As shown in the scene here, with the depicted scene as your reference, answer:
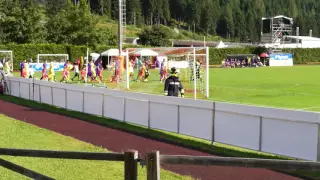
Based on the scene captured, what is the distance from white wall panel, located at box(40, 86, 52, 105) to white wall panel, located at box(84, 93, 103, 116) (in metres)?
3.91

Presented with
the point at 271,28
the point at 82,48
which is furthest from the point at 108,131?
the point at 271,28

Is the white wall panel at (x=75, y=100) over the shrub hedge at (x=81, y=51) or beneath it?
beneath

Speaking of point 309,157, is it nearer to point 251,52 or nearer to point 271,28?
point 251,52

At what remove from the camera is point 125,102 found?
16562 mm

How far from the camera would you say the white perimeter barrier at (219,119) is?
10320 mm

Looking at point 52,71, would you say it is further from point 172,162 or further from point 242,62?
point 242,62

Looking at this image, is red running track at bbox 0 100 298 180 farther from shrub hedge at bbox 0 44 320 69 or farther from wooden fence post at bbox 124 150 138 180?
shrub hedge at bbox 0 44 320 69

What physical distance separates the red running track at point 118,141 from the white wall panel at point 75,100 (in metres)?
1.12

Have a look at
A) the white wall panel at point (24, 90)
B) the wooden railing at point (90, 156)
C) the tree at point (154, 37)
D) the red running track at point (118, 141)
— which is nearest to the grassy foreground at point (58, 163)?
the red running track at point (118, 141)

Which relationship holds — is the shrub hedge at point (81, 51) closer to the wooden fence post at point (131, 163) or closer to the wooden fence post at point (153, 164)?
the wooden fence post at point (131, 163)

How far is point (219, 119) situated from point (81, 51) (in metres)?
53.1

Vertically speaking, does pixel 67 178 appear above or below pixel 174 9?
below

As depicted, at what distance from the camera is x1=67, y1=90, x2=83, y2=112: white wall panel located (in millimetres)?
19492

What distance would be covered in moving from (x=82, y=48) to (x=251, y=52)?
3075cm
